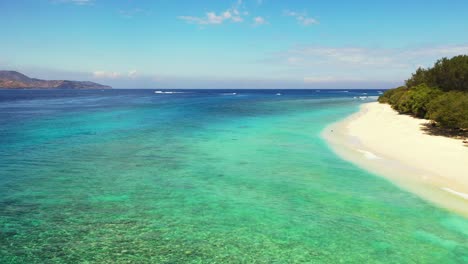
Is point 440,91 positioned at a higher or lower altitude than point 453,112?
higher

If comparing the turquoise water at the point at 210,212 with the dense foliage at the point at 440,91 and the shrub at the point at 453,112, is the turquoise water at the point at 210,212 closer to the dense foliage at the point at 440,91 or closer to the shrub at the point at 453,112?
the shrub at the point at 453,112

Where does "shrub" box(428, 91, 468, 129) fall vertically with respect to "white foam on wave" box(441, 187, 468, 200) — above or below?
above

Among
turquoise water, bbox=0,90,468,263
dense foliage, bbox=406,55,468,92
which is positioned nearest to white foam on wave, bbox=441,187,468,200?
turquoise water, bbox=0,90,468,263

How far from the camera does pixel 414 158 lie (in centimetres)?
2320

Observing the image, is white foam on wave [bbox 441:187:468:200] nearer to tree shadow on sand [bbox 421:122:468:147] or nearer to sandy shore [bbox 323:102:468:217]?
sandy shore [bbox 323:102:468:217]

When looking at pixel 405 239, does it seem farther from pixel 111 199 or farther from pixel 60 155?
pixel 60 155

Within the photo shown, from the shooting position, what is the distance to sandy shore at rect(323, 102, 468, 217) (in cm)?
1658

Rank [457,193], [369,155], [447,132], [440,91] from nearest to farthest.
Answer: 1. [457,193]
2. [369,155]
3. [447,132]
4. [440,91]

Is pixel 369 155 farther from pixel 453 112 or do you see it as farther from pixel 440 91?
pixel 440 91

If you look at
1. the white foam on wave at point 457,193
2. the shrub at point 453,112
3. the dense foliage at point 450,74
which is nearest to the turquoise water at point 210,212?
the white foam on wave at point 457,193

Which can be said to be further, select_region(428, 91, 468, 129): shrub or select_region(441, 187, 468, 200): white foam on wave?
select_region(428, 91, 468, 129): shrub

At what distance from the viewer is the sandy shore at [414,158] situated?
54.4 ft

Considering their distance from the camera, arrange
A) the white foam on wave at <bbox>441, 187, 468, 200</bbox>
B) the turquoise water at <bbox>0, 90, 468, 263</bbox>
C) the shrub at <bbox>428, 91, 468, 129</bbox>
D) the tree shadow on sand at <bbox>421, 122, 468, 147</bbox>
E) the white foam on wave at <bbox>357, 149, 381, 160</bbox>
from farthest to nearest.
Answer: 1. the tree shadow on sand at <bbox>421, 122, 468, 147</bbox>
2. the shrub at <bbox>428, 91, 468, 129</bbox>
3. the white foam on wave at <bbox>357, 149, 381, 160</bbox>
4. the white foam on wave at <bbox>441, 187, 468, 200</bbox>
5. the turquoise water at <bbox>0, 90, 468, 263</bbox>

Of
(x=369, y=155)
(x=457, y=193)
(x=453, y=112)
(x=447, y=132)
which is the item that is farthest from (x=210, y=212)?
(x=447, y=132)
